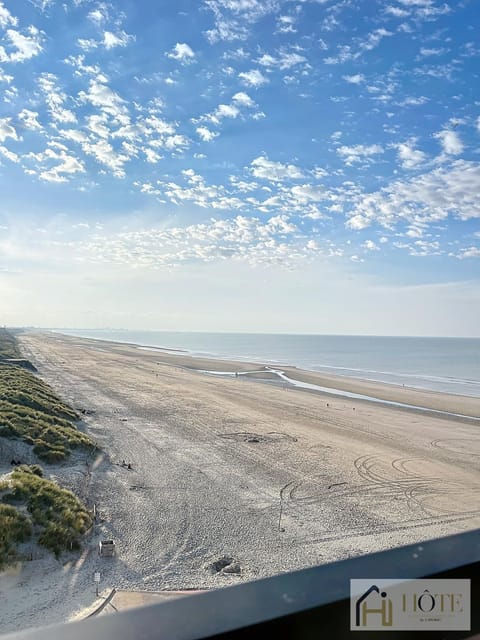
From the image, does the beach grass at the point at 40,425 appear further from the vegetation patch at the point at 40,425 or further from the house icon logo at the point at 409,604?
the house icon logo at the point at 409,604

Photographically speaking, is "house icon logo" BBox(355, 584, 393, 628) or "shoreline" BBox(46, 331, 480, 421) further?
"shoreline" BBox(46, 331, 480, 421)

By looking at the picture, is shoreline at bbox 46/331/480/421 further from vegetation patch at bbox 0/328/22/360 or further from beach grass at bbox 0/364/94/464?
vegetation patch at bbox 0/328/22/360

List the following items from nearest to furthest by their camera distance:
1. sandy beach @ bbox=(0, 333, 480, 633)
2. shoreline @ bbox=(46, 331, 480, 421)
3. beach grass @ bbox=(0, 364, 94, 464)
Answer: sandy beach @ bbox=(0, 333, 480, 633)
beach grass @ bbox=(0, 364, 94, 464)
shoreline @ bbox=(46, 331, 480, 421)

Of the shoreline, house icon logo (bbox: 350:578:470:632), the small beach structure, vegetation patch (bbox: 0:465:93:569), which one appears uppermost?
house icon logo (bbox: 350:578:470:632)

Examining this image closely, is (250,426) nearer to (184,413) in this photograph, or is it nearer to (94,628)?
(184,413)

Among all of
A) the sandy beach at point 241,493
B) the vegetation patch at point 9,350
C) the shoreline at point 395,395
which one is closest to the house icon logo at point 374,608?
the sandy beach at point 241,493

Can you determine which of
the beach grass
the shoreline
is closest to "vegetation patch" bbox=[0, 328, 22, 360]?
the shoreline
